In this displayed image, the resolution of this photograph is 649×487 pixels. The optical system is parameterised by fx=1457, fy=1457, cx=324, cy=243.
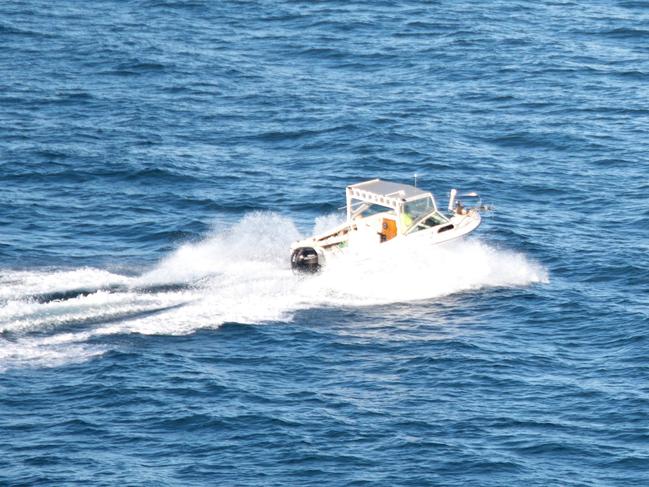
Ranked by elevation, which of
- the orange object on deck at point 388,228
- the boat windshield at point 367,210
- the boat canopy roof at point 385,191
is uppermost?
the boat canopy roof at point 385,191

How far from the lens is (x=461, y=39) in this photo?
10300 centimetres

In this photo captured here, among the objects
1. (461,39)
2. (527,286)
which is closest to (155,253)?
(527,286)

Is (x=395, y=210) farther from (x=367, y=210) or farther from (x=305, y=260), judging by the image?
(x=305, y=260)

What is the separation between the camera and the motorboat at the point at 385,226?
6688cm

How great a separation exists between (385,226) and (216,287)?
888 centimetres

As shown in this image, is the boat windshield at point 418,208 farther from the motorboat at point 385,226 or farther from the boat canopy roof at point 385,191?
the boat canopy roof at point 385,191

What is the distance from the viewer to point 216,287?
64938 mm

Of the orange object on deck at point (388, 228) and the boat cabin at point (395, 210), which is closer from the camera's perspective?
the boat cabin at point (395, 210)

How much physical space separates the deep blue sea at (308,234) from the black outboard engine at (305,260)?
0.57 metres

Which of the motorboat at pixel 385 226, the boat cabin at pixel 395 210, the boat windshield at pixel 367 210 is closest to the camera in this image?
the motorboat at pixel 385 226

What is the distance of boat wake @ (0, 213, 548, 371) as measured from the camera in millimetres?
59281

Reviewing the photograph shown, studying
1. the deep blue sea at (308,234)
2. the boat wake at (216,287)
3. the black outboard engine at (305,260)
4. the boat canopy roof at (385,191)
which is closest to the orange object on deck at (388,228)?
the boat canopy roof at (385,191)

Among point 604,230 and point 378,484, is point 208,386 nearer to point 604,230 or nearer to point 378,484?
point 378,484

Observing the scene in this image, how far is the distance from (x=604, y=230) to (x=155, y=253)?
22.7 metres
